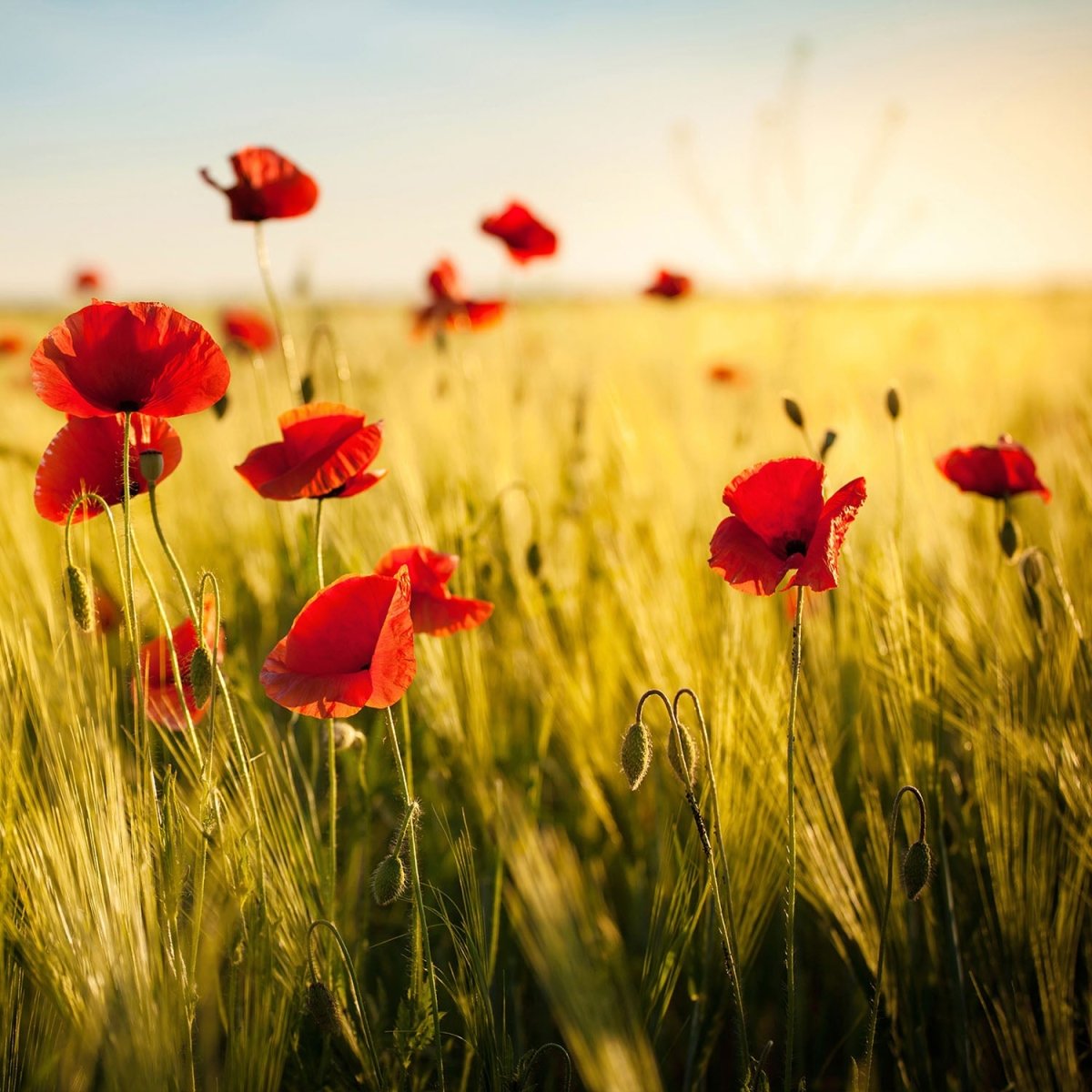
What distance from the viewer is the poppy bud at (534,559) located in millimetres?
1337

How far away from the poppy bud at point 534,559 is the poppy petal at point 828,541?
630 millimetres

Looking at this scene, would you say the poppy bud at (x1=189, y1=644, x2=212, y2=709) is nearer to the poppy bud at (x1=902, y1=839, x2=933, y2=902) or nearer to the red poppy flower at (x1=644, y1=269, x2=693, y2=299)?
the poppy bud at (x1=902, y1=839, x2=933, y2=902)

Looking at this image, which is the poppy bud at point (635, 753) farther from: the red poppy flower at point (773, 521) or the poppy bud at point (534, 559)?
the poppy bud at point (534, 559)

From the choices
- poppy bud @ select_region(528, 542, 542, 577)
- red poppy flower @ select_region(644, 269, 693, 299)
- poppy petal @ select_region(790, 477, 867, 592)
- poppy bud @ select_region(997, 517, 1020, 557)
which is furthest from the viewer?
red poppy flower @ select_region(644, 269, 693, 299)

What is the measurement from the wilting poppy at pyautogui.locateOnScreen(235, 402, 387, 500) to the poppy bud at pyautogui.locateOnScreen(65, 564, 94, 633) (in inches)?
6.0

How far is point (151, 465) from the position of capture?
2.48 ft

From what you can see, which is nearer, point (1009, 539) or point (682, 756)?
point (682, 756)

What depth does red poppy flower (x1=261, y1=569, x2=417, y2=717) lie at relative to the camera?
74 centimetres

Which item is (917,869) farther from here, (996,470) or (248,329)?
(248,329)

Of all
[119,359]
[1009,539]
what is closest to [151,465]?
[119,359]

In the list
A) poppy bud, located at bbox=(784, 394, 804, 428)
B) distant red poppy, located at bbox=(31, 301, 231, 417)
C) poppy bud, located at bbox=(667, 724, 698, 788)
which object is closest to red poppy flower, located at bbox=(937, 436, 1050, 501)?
poppy bud, located at bbox=(784, 394, 804, 428)

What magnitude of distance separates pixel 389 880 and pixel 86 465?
44 centimetres

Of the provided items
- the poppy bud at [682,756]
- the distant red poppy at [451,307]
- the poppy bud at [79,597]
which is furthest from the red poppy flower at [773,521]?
the distant red poppy at [451,307]

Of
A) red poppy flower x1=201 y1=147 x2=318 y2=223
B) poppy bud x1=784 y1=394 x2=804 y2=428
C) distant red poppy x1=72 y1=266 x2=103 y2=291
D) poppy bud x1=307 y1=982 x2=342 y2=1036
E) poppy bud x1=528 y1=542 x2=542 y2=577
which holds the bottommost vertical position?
poppy bud x1=307 y1=982 x2=342 y2=1036
